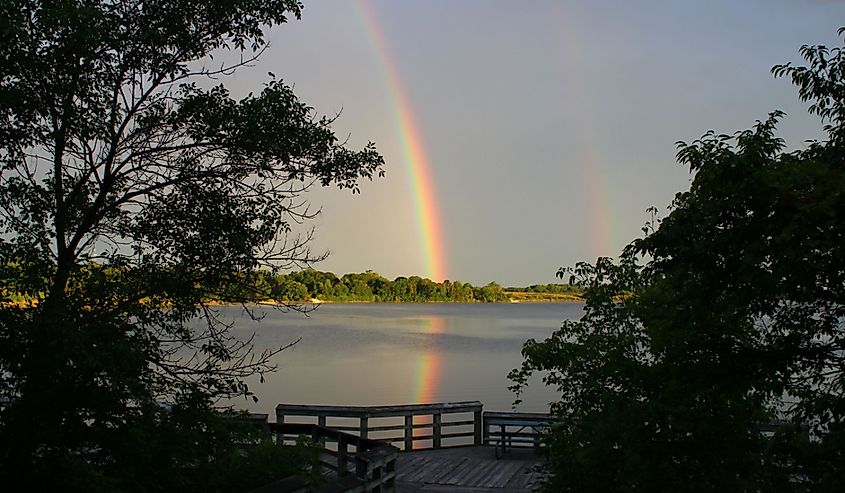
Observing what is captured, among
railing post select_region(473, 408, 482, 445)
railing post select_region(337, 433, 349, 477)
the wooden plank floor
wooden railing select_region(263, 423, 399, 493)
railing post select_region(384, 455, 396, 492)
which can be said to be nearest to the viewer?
wooden railing select_region(263, 423, 399, 493)

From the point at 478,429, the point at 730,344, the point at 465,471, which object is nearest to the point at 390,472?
the point at 465,471

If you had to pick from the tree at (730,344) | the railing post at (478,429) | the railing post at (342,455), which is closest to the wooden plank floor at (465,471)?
the railing post at (478,429)

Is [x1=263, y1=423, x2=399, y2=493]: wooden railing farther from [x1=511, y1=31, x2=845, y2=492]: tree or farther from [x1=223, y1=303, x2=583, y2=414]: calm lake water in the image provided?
[x1=223, y1=303, x2=583, y2=414]: calm lake water

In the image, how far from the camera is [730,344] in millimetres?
5301

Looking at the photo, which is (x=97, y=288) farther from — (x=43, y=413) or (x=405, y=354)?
(x=405, y=354)

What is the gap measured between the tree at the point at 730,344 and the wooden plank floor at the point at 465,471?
290cm

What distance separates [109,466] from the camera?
5703 millimetres

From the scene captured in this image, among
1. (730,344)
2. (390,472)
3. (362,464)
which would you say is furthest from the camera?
(390,472)

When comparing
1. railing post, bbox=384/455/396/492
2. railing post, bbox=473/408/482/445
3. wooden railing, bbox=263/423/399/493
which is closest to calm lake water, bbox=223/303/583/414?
railing post, bbox=473/408/482/445

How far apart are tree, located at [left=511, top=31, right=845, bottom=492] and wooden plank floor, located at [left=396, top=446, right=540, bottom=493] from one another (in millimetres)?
2901

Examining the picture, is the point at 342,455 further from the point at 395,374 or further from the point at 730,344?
the point at 395,374

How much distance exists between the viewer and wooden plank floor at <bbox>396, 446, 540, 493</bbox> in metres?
9.92

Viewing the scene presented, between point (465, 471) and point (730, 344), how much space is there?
6383 millimetres

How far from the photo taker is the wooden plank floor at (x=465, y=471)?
391 inches
